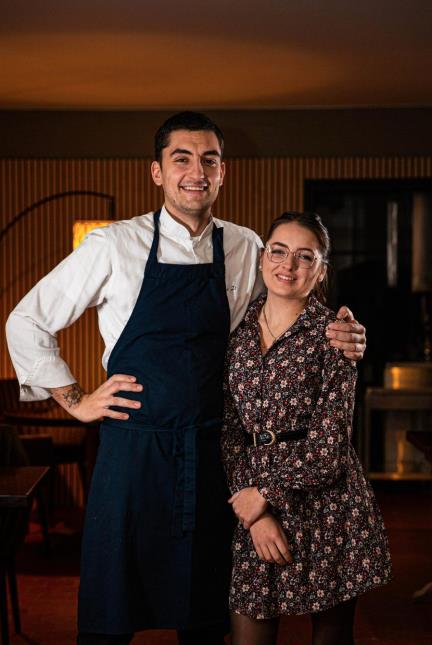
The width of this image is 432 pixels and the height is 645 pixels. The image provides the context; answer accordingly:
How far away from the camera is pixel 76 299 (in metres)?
2.41

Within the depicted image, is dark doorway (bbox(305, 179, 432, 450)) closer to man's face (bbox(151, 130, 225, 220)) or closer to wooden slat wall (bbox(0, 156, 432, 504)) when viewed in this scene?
wooden slat wall (bbox(0, 156, 432, 504))

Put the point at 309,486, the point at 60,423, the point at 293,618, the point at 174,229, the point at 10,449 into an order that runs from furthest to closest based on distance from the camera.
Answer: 1. the point at 60,423
2. the point at 293,618
3. the point at 10,449
4. the point at 174,229
5. the point at 309,486

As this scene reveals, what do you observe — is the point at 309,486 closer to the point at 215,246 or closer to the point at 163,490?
the point at 163,490

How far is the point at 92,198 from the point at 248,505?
4.93 m

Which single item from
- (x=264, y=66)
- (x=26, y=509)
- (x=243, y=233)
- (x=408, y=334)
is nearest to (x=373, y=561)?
(x=243, y=233)

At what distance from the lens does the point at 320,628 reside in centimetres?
223

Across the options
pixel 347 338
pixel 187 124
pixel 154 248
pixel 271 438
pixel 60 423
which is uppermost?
pixel 187 124

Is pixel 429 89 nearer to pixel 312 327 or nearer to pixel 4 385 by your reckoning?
pixel 4 385

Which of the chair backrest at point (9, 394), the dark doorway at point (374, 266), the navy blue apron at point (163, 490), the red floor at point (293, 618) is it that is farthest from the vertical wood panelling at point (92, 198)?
the navy blue apron at point (163, 490)

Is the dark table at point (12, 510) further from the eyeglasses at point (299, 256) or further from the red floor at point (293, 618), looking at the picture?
the eyeglasses at point (299, 256)

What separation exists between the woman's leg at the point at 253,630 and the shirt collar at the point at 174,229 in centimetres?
104

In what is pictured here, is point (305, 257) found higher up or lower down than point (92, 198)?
lower down

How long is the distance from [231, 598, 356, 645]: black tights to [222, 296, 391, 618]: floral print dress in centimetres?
4

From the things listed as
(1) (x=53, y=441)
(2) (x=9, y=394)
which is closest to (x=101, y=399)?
(1) (x=53, y=441)
